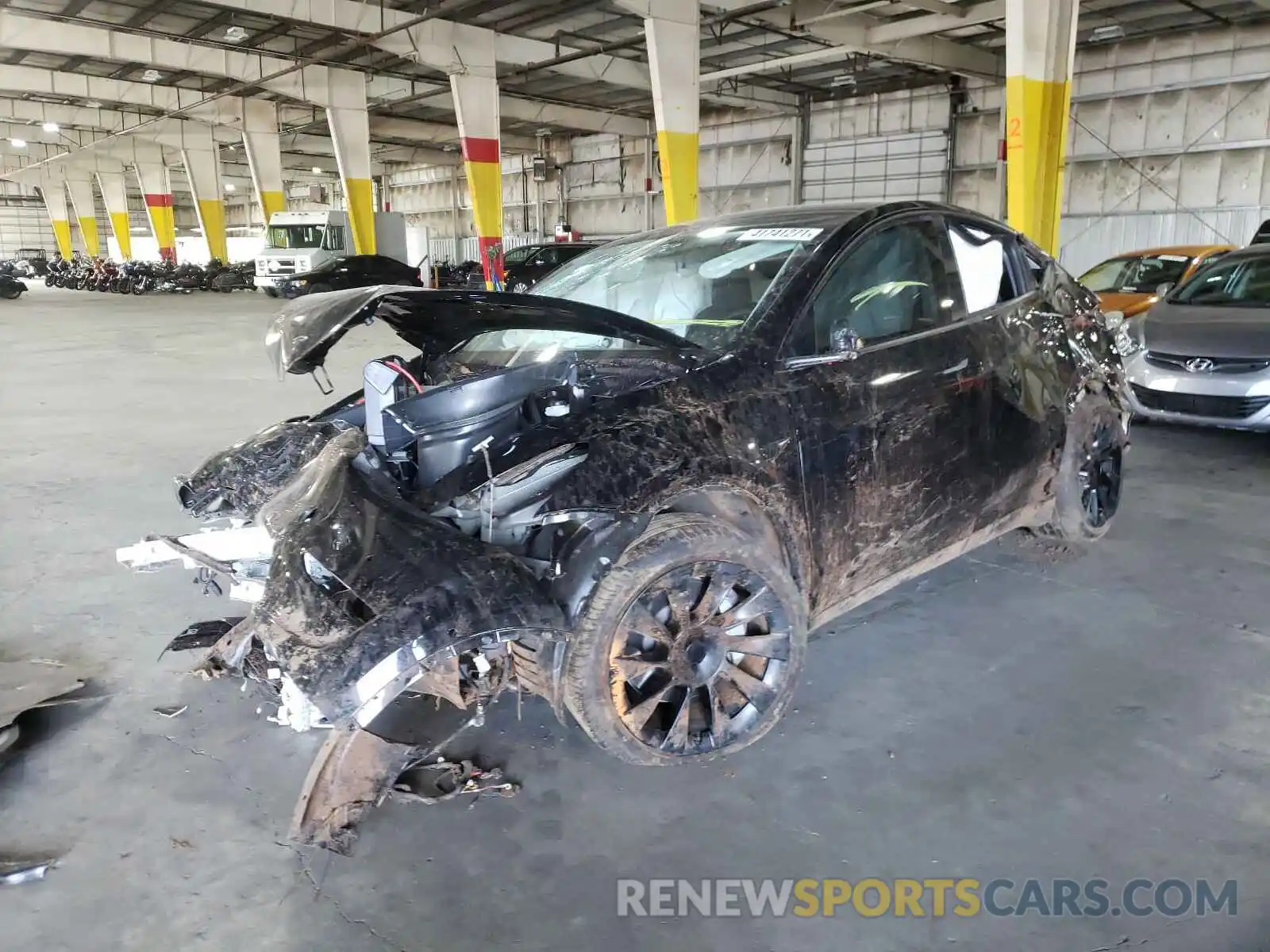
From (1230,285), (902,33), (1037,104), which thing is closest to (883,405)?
(1230,285)

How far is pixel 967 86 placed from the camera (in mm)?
19453

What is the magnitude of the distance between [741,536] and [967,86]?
66.9 ft

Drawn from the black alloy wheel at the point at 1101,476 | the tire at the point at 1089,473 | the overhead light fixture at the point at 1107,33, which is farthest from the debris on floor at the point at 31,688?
the overhead light fixture at the point at 1107,33

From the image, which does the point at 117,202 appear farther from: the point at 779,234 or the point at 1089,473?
the point at 1089,473

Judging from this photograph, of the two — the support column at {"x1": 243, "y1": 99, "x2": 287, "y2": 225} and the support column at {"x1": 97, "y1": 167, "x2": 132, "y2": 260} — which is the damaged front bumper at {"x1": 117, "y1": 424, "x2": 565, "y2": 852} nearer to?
the support column at {"x1": 243, "y1": 99, "x2": 287, "y2": 225}

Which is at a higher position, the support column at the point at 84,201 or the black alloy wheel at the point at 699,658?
the support column at the point at 84,201

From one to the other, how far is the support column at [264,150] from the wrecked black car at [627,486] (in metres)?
24.4

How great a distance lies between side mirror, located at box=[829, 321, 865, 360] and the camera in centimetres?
259

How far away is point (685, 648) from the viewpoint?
7.93 feet

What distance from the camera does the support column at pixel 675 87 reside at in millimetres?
13336

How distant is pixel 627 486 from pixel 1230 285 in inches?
258

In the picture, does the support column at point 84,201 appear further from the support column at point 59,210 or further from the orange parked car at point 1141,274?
the orange parked car at point 1141,274

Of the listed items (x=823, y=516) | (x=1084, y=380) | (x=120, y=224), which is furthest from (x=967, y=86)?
(x=120, y=224)

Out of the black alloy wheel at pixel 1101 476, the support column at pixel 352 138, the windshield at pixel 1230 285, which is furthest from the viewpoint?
the support column at pixel 352 138
